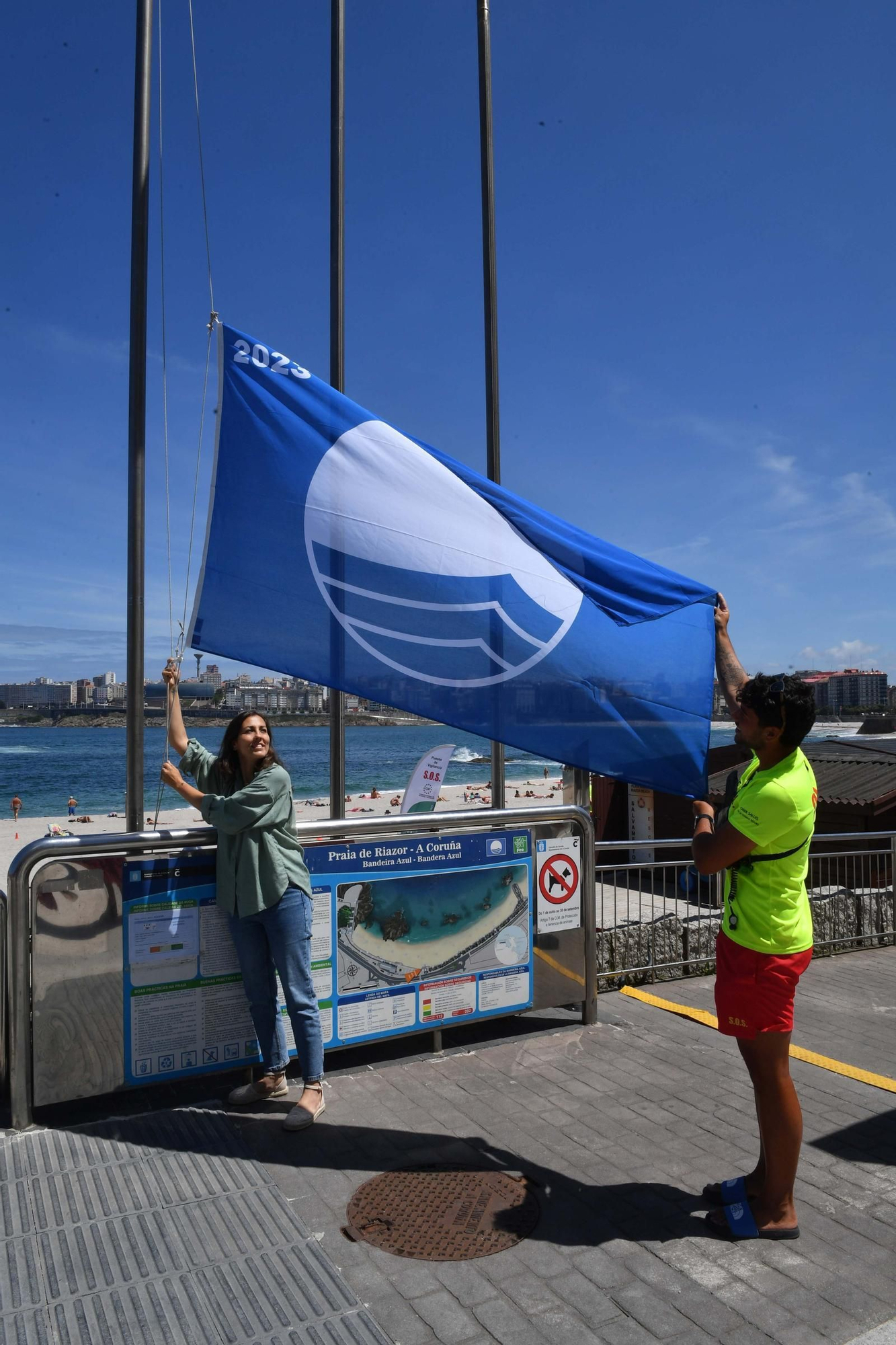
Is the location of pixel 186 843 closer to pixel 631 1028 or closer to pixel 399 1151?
pixel 399 1151

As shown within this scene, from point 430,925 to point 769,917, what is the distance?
2.48 m

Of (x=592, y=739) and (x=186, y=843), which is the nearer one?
(x=186, y=843)

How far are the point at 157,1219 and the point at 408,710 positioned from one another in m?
2.60

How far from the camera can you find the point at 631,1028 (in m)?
5.94

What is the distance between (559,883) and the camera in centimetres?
598

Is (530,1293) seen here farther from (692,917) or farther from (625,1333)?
(692,917)

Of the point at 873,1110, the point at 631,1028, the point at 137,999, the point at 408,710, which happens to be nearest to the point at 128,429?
the point at 408,710

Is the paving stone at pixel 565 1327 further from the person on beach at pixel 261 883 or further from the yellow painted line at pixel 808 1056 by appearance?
the yellow painted line at pixel 808 1056

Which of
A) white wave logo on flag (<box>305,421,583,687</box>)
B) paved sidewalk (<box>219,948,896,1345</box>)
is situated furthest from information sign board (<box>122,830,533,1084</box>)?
white wave logo on flag (<box>305,421,583,687</box>)

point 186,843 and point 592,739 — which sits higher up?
point 592,739

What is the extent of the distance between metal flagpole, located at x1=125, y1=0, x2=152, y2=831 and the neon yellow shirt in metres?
3.01

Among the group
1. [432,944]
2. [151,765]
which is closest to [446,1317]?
[432,944]

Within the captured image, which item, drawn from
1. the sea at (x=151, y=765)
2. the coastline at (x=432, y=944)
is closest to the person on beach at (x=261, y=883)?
the coastline at (x=432, y=944)

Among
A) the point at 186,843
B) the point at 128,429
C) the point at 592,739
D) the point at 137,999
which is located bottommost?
the point at 137,999
